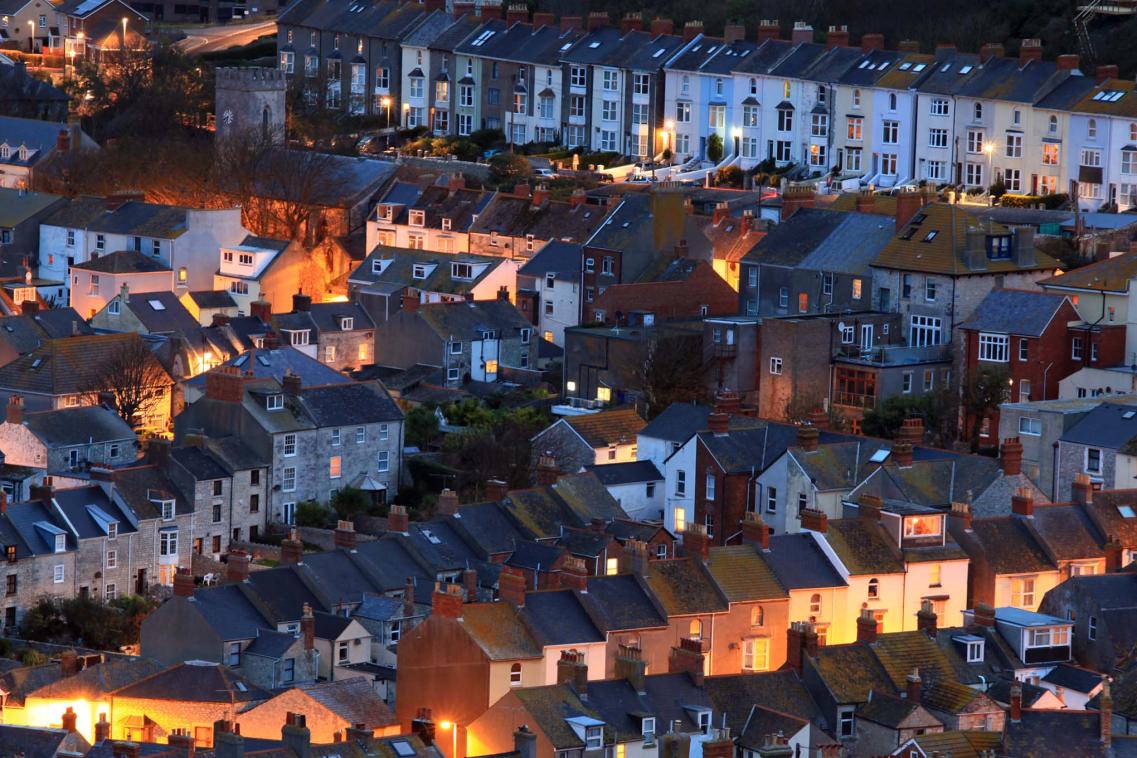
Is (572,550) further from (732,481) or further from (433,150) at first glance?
(433,150)

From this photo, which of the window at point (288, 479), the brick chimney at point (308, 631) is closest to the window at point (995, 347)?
the window at point (288, 479)

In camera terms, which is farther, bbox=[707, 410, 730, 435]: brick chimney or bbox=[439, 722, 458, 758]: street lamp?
bbox=[707, 410, 730, 435]: brick chimney

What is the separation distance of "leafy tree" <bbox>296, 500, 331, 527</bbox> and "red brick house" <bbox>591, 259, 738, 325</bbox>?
55.2ft

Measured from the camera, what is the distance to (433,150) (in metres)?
129

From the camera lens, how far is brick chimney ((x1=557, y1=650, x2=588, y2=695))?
59875mm

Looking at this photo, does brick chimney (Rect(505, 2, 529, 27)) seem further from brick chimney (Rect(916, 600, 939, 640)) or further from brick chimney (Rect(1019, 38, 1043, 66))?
brick chimney (Rect(916, 600, 939, 640))

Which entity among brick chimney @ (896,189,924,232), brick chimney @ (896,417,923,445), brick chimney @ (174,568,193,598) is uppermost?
brick chimney @ (896,189,924,232)

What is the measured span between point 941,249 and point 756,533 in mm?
25197

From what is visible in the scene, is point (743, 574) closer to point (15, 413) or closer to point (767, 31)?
point (15, 413)

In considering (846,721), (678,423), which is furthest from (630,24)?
(846,721)

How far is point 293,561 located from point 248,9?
106026 mm

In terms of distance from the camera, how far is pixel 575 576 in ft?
219

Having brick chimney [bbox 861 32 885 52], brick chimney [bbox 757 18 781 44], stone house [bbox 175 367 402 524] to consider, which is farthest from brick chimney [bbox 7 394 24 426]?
brick chimney [bbox 757 18 781 44]

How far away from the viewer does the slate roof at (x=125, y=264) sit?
10606 cm
